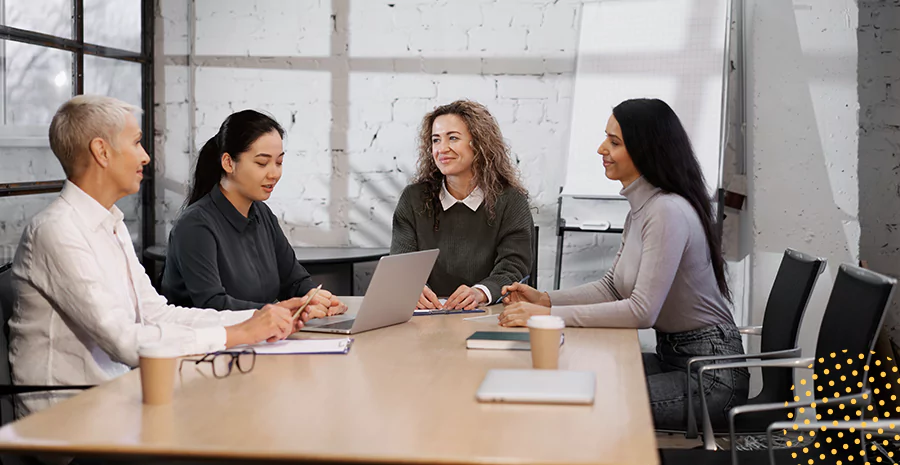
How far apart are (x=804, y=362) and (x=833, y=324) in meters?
0.13

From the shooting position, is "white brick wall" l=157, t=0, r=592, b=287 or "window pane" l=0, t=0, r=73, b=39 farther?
"white brick wall" l=157, t=0, r=592, b=287

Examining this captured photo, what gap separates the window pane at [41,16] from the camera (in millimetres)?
3172

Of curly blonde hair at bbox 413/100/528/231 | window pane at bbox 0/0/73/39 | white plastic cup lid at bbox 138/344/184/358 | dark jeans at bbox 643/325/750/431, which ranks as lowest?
dark jeans at bbox 643/325/750/431

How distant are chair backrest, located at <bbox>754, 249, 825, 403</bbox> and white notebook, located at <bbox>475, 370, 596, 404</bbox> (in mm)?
806

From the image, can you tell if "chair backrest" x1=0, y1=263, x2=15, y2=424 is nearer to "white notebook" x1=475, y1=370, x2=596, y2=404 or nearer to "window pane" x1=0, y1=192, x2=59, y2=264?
"white notebook" x1=475, y1=370, x2=596, y2=404

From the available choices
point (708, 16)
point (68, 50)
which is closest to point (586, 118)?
point (708, 16)

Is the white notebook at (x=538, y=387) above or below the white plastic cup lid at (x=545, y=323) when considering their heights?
below

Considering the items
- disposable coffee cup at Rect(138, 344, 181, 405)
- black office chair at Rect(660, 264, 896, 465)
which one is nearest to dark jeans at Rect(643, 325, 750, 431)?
black office chair at Rect(660, 264, 896, 465)

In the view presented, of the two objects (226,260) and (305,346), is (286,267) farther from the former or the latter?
(305,346)

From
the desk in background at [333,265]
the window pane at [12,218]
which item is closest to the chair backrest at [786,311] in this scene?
the desk in background at [333,265]

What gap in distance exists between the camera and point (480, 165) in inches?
129

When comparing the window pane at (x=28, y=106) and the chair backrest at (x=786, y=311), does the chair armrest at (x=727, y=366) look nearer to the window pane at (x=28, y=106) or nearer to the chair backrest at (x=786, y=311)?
the chair backrest at (x=786, y=311)

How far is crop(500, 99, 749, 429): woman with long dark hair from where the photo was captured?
236 centimetres

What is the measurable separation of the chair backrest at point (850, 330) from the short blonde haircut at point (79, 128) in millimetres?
1642
